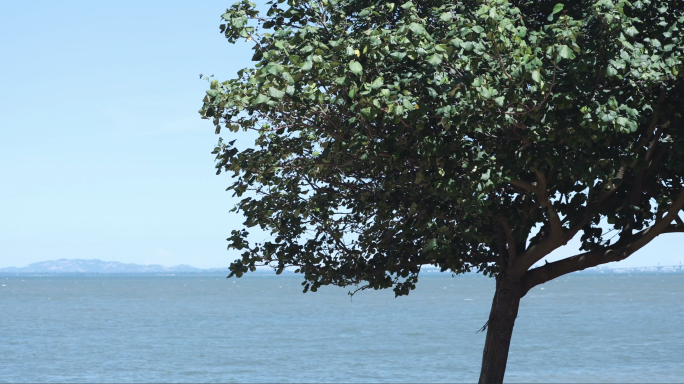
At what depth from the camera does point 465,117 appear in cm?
873

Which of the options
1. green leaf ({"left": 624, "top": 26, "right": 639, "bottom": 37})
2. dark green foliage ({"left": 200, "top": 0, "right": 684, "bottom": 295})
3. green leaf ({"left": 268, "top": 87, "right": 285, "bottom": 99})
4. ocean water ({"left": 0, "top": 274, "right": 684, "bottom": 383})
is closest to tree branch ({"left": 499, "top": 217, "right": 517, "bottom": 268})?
dark green foliage ({"left": 200, "top": 0, "right": 684, "bottom": 295})

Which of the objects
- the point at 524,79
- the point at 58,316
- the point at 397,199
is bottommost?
the point at 58,316

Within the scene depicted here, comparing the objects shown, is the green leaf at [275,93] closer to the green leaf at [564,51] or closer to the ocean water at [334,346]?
the green leaf at [564,51]

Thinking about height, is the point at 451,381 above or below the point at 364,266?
below

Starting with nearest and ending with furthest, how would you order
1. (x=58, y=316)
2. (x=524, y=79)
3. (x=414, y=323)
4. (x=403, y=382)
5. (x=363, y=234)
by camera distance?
1. (x=524, y=79)
2. (x=363, y=234)
3. (x=403, y=382)
4. (x=414, y=323)
5. (x=58, y=316)

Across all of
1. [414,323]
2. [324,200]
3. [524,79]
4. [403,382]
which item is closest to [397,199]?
[324,200]

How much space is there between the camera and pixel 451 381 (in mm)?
36781

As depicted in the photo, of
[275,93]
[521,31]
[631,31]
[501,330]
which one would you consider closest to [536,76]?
[521,31]

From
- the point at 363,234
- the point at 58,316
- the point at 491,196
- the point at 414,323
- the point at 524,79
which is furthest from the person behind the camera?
the point at 58,316

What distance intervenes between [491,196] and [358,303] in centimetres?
9870

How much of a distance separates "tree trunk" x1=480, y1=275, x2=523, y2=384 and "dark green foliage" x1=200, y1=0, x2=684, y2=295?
38cm

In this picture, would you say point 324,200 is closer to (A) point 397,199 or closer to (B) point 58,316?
(A) point 397,199

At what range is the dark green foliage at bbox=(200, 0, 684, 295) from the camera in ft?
28.5

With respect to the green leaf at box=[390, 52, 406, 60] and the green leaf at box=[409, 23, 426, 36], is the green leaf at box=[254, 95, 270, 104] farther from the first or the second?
the green leaf at box=[409, 23, 426, 36]
